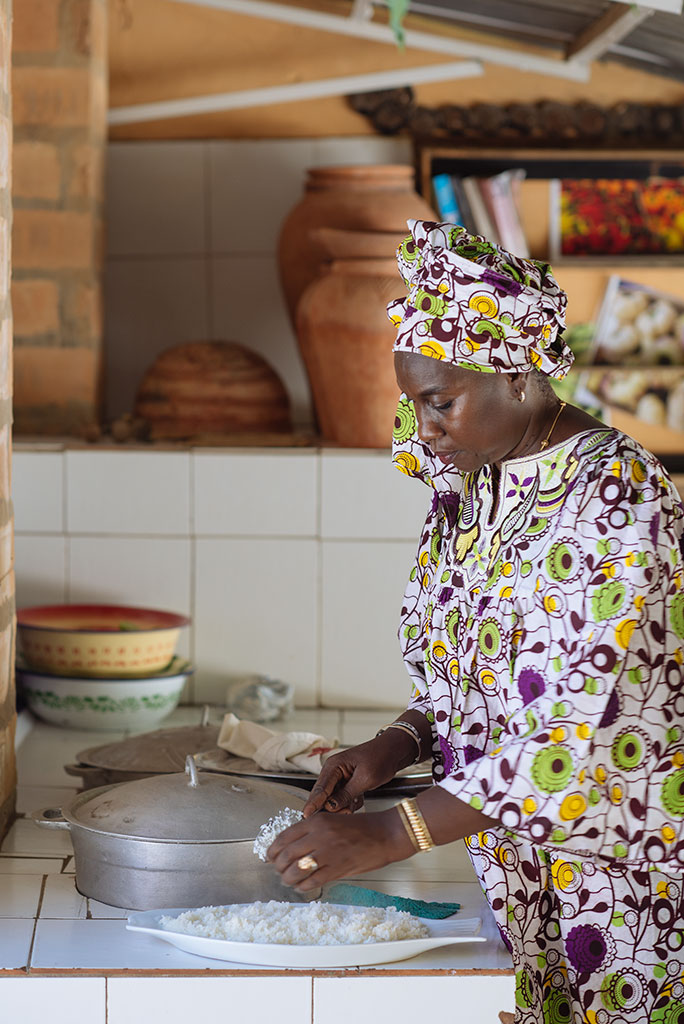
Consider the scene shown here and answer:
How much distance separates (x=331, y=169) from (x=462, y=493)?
1.59 metres

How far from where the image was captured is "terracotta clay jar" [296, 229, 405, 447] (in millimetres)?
2727

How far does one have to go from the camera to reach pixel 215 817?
1.56 metres

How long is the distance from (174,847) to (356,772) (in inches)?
9.6

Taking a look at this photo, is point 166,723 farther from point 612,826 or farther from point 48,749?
point 612,826

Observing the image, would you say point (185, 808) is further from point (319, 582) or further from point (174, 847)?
point (319, 582)

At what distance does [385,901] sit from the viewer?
1585 millimetres

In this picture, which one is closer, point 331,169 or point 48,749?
point 48,749

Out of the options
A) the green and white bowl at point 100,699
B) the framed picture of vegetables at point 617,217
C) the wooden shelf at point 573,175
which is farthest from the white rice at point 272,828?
the framed picture of vegetables at point 617,217

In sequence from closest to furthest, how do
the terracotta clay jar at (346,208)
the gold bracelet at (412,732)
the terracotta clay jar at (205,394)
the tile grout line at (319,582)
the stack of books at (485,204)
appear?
the gold bracelet at (412,732)
the tile grout line at (319,582)
the terracotta clay jar at (346,208)
the terracotta clay jar at (205,394)
the stack of books at (485,204)

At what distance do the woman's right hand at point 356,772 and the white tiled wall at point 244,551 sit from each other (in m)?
1.12

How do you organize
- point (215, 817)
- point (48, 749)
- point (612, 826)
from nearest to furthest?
point (612, 826) < point (215, 817) < point (48, 749)

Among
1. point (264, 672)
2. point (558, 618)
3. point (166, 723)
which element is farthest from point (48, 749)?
point (558, 618)

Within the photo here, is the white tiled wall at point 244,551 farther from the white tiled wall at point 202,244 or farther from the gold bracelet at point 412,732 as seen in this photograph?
the gold bracelet at point 412,732

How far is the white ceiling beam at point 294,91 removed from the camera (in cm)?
329
